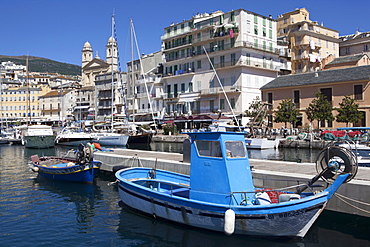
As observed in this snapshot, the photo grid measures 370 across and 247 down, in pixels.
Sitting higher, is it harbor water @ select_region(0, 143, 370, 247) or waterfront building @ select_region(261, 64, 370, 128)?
waterfront building @ select_region(261, 64, 370, 128)

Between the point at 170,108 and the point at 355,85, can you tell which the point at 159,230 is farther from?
the point at 170,108

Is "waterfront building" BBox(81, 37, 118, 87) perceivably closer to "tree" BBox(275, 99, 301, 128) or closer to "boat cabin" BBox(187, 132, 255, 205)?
"tree" BBox(275, 99, 301, 128)

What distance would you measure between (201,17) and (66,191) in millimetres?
52811

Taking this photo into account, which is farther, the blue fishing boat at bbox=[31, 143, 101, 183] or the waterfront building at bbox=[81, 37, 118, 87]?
the waterfront building at bbox=[81, 37, 118, 87]

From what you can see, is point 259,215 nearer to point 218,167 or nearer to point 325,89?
point 218,167

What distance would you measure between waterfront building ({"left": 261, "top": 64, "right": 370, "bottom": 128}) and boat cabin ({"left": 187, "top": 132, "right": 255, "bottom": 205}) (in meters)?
38.6

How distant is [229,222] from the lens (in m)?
10.8

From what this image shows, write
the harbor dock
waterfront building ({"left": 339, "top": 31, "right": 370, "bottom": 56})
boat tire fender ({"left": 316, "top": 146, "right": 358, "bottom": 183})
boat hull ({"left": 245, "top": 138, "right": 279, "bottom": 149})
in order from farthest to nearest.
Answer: waterfront building ({"left": 339, "top": 31, "right": 370, "bottom": 56}) < boat hull ({"left": 245, "top": 138, "right": 279, "bottom": 149}) < the harbor dock < boat tire fender ({"left": 316, "top": 146, "right": 358, "bottom": 183})

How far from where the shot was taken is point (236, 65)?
186 feet

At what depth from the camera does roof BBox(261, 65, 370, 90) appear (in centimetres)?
A: 4573

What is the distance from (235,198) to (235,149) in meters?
1.64

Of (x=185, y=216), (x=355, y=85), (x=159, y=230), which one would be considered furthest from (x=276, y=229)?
A: (x=355, y=85)

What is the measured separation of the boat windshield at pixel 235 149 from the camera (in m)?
12.0

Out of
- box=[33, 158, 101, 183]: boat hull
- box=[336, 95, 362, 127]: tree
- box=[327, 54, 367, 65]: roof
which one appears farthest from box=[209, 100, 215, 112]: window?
box=[33, 158, 101, 183]: boat hull
